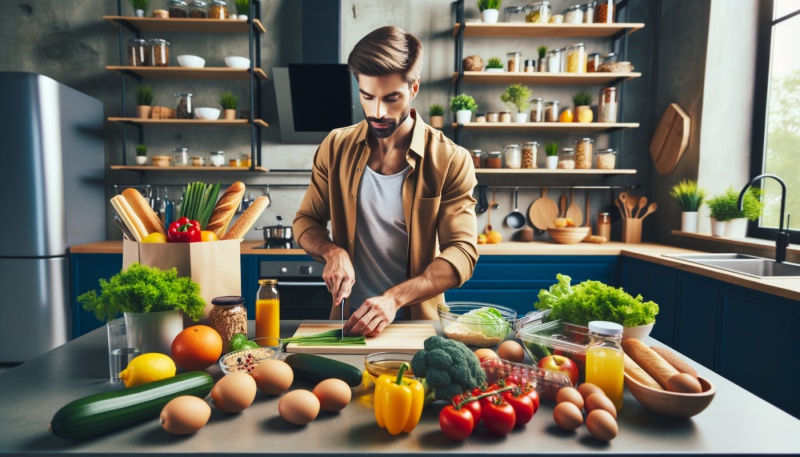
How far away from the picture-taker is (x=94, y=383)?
0.98 meters

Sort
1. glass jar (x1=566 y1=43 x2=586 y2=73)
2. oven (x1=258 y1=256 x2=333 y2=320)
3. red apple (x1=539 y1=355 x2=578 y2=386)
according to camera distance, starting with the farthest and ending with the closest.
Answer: glass jar (x1=566 y1=43 x2=586 y2=73) → oven (x1=258 y1=256 x2=333 y2=320) → red apple (x1=539 y1=355 x2=578 y2=386)

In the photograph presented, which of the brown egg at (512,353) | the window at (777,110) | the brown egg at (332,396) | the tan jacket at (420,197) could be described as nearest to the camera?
the brown egg at (332,396)

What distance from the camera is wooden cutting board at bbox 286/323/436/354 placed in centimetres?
118

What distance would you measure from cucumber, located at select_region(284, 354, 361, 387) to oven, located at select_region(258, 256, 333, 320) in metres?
2.12

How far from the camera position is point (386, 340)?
1.26m

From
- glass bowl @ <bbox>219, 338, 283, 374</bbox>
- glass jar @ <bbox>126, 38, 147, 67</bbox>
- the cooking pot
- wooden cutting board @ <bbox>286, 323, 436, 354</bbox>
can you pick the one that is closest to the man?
wooden cutting board @ <bbox>286, 323, 436, 354</bbox>

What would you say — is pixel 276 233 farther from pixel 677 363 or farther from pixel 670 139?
pixel 670 139

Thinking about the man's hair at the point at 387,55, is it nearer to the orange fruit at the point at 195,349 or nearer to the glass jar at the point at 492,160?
the orange fruit at the point at 195,349

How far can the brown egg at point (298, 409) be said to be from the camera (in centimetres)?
79

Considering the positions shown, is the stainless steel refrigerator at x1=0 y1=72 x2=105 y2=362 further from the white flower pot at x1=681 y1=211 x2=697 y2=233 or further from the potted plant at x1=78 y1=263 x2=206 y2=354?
the white flower pot at x1=681 y1=211 x2=697 y2=233

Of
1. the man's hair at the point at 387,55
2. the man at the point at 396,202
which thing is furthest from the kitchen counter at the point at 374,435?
the man's hair at the point at 387,55

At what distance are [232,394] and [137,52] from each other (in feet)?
11.2

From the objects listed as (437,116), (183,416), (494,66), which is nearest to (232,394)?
(183,416)

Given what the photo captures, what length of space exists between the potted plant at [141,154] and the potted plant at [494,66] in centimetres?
264
